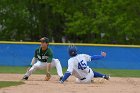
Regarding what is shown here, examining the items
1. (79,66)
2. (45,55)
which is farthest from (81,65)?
(45,55)

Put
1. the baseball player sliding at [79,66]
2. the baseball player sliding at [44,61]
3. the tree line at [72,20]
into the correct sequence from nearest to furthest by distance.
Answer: the baseball player sliding at [79,66] → the baseball player sliding at [44,61] → the tree line at [72,20]

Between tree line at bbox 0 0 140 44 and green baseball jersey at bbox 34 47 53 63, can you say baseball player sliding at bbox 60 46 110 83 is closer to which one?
green baseball jersey at bbox 34 47 53 63

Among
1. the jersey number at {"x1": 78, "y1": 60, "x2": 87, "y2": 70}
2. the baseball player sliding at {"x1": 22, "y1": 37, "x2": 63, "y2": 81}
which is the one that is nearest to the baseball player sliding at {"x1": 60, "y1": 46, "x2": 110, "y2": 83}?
the jersey number at {"x1": 78, "y1": 60, "x2": 87, "y2": 70}

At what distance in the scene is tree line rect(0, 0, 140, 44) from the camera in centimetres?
3716

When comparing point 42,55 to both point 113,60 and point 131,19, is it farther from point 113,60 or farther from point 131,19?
point 131,19

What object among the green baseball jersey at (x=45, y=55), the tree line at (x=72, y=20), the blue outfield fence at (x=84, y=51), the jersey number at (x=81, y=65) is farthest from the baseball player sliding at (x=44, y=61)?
the tree line at (x=72, y=20)

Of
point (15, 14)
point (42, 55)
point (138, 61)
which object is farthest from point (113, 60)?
point (15, 14)

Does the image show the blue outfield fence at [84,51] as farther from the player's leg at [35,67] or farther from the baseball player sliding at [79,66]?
the baseball player sliding at [79,66]

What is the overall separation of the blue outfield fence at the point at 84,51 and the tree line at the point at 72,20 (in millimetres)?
9853

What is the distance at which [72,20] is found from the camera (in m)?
38.6

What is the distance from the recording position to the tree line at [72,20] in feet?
122

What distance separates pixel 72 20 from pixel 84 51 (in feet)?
39.9

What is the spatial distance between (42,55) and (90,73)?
186cm

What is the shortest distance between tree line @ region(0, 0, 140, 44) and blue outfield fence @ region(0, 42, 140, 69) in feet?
32.3
